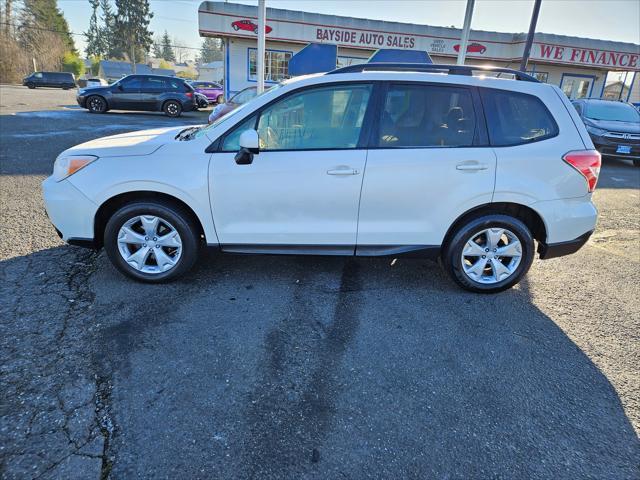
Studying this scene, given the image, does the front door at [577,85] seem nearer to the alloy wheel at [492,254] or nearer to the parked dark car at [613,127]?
the parked dark car at [613,127]

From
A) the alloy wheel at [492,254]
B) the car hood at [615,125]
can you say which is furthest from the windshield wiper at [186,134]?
the car hood at [615,125]

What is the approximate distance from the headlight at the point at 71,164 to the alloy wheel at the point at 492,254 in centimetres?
328

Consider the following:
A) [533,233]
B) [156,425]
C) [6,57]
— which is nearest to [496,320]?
[533,233]

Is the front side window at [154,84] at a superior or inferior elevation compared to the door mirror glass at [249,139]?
superior

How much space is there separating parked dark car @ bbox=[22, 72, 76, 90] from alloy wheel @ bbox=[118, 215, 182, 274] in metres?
45.2

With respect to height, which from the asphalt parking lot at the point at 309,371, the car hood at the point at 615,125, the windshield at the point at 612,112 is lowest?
the asphalt parking lot at the point at 309,371

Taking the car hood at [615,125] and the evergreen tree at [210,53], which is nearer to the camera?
the car hood at [615,125]

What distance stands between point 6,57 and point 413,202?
177ft

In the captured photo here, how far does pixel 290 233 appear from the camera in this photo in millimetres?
3545

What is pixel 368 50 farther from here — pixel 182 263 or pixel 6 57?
pixel 6 57

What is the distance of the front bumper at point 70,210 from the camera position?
3412 mm

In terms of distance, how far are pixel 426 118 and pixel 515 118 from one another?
765 mm

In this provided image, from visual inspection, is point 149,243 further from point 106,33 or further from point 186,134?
point 106,33

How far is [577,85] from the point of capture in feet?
79.7
